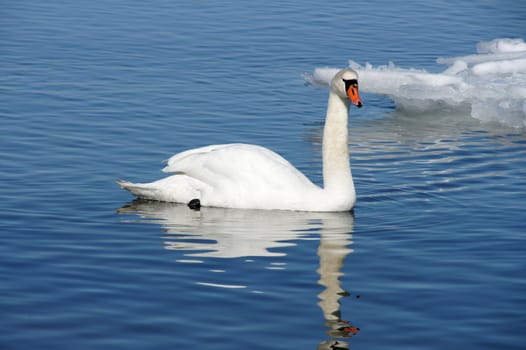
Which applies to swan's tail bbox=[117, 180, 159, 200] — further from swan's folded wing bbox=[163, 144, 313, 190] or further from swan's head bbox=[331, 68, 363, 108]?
swan's head bbox=[331, 68, 363, 108]

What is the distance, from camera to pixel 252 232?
10.6 metres

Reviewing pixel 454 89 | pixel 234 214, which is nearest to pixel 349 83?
pixel 234 214

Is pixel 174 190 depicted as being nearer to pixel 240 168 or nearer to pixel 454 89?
pixel 240 168

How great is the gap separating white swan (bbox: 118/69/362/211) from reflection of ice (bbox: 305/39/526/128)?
15.1ft

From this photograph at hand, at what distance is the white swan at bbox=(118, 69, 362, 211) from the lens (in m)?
11.4

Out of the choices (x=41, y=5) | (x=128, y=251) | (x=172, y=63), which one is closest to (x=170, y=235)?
(x=128, y=251)

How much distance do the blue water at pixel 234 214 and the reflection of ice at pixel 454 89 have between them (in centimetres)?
25

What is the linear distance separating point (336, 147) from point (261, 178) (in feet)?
2.88

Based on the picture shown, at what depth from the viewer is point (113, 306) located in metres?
8.24

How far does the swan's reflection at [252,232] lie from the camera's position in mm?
9602

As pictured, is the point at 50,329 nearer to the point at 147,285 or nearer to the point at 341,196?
the point at 147,285

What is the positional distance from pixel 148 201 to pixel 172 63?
Answer: 7.09m

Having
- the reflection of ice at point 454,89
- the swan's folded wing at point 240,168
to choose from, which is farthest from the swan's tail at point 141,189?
the reflection of ice at point 454,89

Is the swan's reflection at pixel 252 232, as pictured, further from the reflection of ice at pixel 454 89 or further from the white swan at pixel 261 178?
the reflection of ice at pixel 454 89
